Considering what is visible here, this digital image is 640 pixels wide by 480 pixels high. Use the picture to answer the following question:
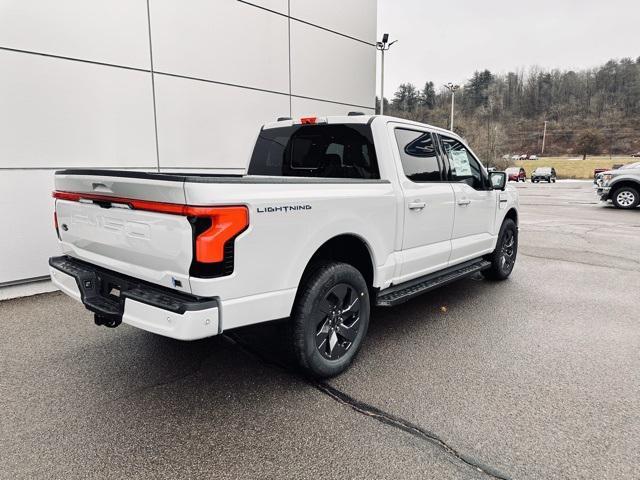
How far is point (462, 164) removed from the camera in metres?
4.90

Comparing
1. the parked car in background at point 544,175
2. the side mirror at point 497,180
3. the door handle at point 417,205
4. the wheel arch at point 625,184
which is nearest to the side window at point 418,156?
the door handle at point 417,205

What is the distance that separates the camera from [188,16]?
262 inches

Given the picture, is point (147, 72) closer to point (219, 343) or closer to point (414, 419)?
point (219, 343)

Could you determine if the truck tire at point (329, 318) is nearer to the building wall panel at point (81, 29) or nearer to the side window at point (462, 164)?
the side window at point (462, 164)

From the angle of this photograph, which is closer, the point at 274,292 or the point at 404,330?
the point at 274,292

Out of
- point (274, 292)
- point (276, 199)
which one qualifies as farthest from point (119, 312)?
point (276, 199)

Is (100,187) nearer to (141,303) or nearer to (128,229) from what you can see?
(128,229)

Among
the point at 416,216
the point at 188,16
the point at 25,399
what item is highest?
the point at 188,16

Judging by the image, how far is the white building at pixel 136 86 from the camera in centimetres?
530

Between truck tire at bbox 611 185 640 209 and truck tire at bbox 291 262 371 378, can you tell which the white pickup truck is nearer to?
truck tire at bbox 291 262 371 378

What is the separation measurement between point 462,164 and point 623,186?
13988 millimetres

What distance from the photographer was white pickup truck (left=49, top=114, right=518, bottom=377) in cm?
239

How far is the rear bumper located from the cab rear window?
1953mm

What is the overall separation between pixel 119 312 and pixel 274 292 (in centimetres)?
95
